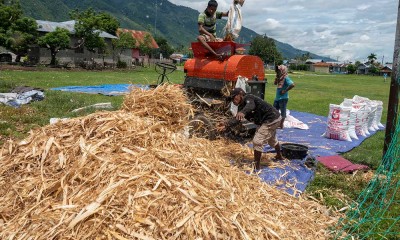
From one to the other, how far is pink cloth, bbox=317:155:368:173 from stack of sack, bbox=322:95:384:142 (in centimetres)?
227

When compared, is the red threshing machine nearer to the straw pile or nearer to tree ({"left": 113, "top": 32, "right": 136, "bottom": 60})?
the straw pile

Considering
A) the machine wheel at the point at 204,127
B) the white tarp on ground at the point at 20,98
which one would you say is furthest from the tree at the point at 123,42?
the machine wheel at the point at 204,127

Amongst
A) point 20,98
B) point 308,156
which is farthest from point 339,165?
point 20,98

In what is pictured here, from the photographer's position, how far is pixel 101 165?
13.2ft

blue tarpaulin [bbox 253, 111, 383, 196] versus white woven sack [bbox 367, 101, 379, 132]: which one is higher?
white woven sack [bbox 367, 101, 379, 132]

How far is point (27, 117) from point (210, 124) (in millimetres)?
5063

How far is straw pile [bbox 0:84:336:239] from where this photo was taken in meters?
3.35

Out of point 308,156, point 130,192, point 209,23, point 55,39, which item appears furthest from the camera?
point 55,39

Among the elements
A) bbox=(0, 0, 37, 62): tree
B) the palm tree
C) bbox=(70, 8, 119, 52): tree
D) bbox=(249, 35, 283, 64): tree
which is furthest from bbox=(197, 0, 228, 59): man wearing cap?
the palm tree

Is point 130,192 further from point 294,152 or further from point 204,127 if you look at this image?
point 294,152

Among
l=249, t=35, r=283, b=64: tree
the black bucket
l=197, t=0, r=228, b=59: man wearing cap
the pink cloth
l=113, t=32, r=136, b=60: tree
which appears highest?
l=249, t=35, r=283, b=64: tree

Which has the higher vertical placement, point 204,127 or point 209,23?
point 209,23

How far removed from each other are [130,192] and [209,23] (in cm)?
577

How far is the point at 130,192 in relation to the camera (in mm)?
3607
